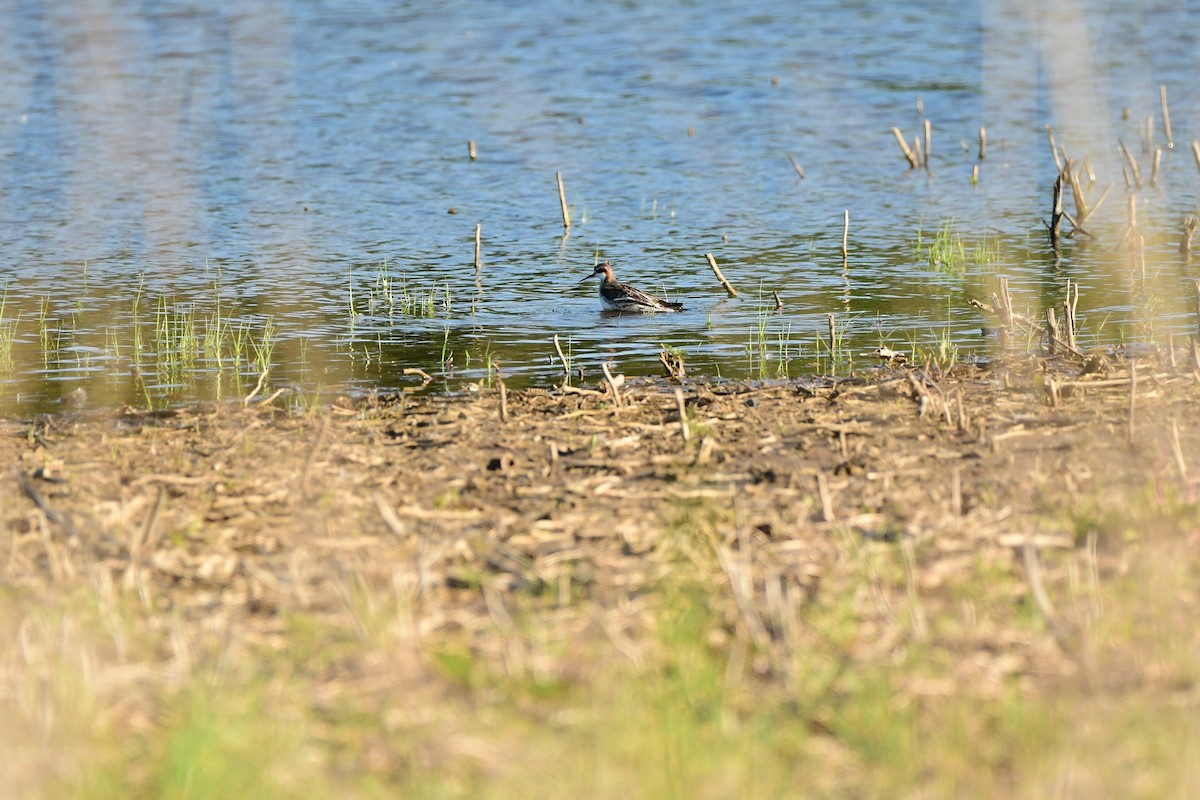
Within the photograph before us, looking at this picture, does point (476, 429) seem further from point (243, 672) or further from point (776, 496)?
point (243, 672)

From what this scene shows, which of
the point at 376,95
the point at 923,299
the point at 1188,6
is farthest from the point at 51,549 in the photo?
the point at 1188,6

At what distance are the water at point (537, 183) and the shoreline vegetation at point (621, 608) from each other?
2.02 meters

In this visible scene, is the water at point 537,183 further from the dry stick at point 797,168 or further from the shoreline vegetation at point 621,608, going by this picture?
the shoreline vegetation at point 621,608

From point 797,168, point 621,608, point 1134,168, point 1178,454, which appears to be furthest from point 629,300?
point 621,608

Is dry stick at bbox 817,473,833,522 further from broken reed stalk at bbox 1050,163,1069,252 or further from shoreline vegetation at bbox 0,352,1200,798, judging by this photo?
broken reed stalk at bbox 1050,163,1069,252

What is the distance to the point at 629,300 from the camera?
1370 centimetres

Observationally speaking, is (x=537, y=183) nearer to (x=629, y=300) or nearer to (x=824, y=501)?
(x=629, y=300)

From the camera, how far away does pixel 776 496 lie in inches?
275

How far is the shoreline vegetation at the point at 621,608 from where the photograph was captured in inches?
181

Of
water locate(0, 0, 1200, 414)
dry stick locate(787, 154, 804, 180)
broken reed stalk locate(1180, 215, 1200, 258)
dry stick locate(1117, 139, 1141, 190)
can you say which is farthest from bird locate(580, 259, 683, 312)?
Answer: dry stick locate(1117, 139, 1141, 190)

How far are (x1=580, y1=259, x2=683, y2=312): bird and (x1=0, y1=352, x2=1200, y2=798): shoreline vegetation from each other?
16.5ft

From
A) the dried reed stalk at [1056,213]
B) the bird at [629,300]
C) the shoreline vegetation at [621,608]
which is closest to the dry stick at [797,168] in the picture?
the dried reed stalk at [1056,213]

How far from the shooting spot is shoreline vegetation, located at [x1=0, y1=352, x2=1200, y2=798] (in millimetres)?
4586

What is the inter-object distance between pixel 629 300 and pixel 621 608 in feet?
26.9
